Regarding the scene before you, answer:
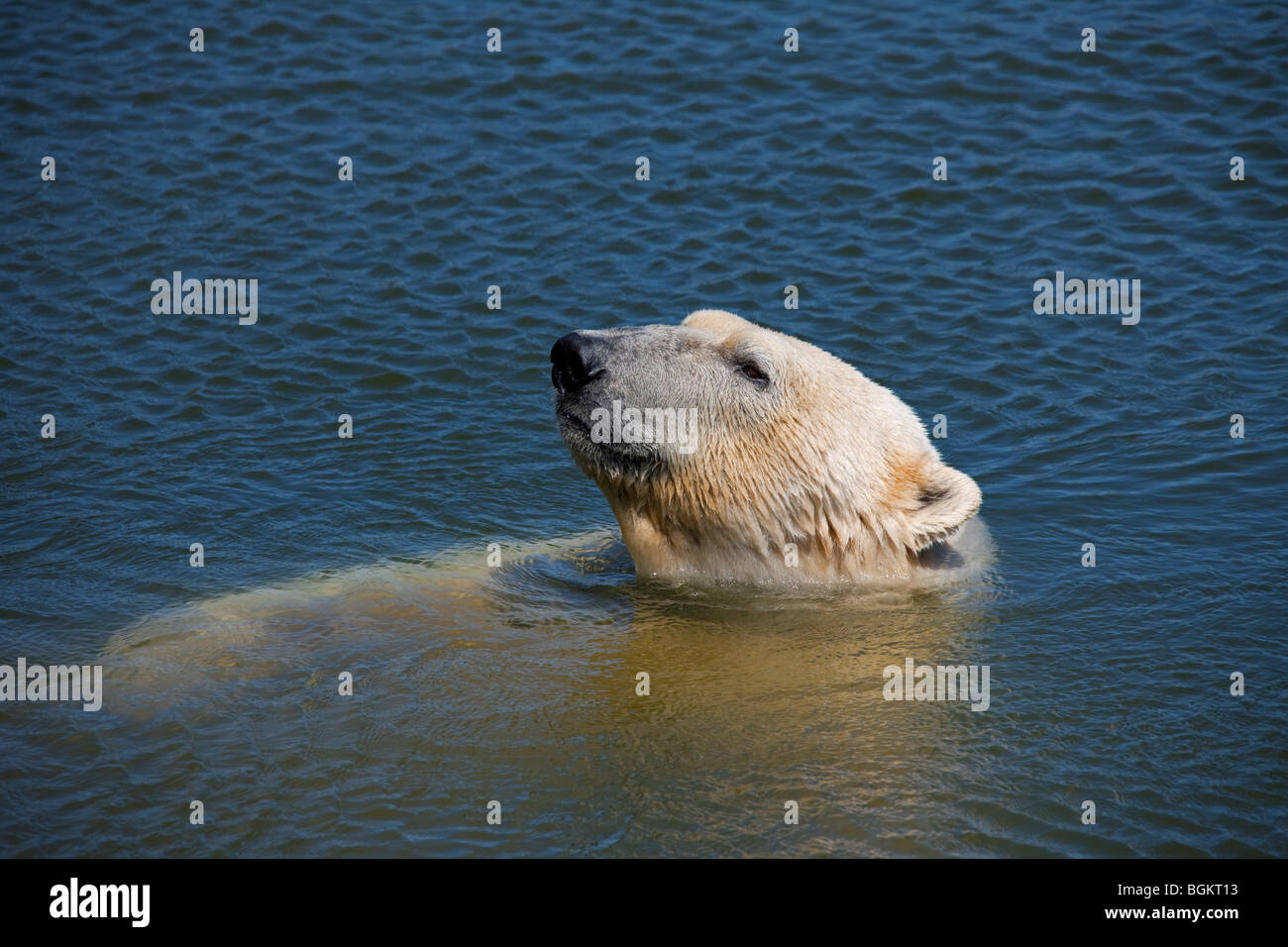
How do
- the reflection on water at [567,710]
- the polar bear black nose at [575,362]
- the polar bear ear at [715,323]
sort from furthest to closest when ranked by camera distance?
the polar bear ear at [715,323] < the polar bear black nose at [575,362] < the reflection on water at [567,710]

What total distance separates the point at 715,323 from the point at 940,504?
4.54 ft

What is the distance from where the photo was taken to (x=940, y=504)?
6.58 m

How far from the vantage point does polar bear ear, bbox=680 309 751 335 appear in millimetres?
6762

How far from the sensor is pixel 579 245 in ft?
37.2

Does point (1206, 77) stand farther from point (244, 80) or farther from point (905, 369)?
point (244, 80)

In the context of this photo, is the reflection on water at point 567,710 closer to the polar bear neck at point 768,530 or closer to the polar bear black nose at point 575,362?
the polar bear neck at point 768,530

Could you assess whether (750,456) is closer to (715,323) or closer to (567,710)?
(715,323)

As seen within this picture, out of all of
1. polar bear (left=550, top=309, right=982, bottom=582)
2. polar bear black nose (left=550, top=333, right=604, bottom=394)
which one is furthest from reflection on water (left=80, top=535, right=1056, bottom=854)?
polar bear black nose (left=550, top=333, right=604, bottom=394)

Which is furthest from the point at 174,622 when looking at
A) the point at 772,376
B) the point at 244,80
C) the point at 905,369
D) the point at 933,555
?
the point at 244,80

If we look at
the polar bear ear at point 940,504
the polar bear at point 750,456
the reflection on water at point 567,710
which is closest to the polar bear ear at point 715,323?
the polar bear at point 750,456

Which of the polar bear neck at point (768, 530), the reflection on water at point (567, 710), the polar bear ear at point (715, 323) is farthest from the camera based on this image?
the polar bear ear at point (715, 323)

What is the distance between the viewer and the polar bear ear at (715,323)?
6.76 metres

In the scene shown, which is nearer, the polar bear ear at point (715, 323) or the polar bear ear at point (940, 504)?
the polar bear ear at point (940, 504)

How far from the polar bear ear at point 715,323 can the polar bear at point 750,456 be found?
2 centimetres
